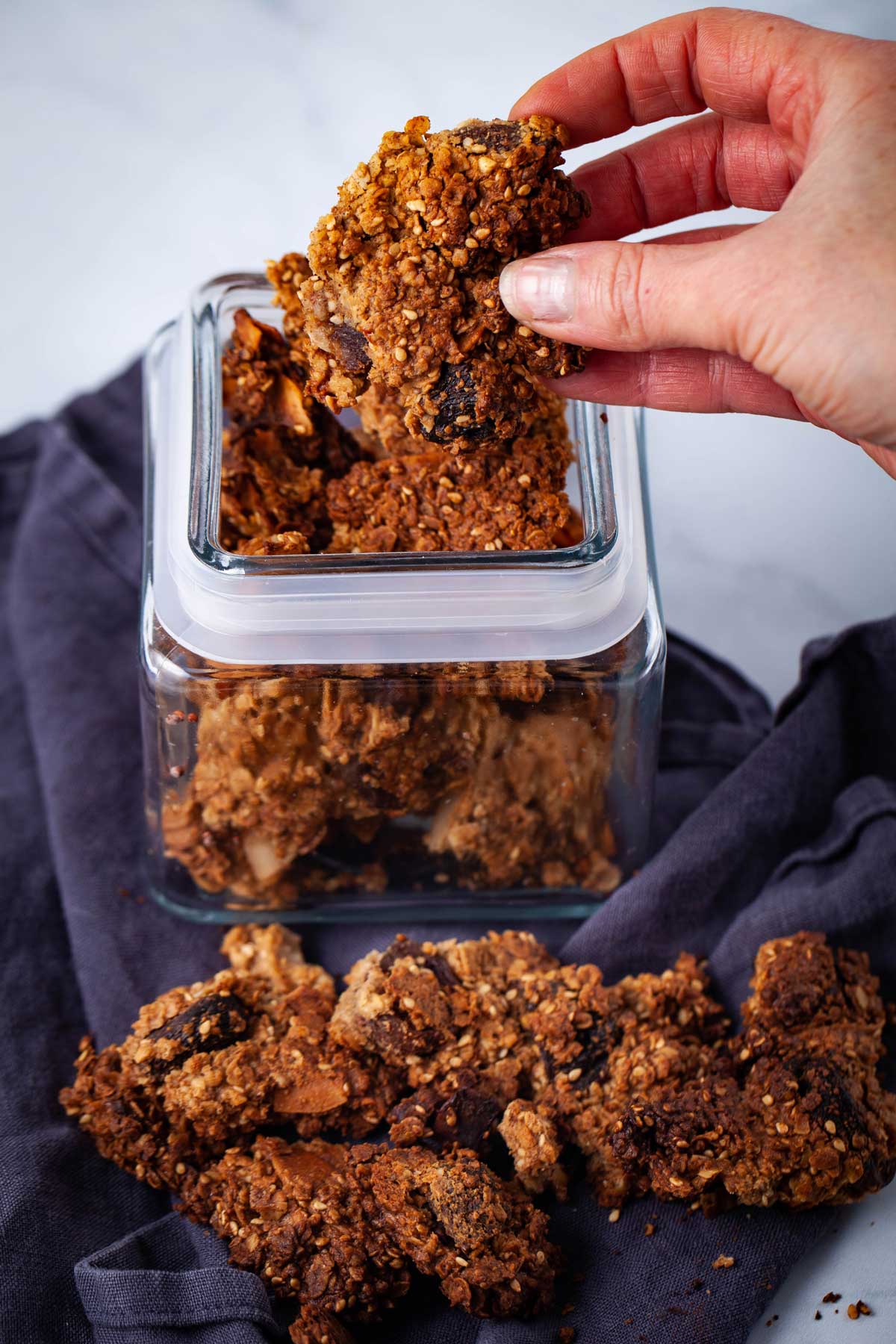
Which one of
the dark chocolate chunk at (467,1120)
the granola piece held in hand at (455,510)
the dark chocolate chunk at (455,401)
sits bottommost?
the dark chocolate chunk at (467,1120)

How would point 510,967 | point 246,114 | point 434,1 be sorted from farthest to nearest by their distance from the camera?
1. point 246,114
2. point 434,1
3. point 510,967

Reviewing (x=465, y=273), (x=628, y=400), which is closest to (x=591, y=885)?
(x=628, y=400)

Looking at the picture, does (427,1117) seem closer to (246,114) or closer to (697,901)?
(697,901)

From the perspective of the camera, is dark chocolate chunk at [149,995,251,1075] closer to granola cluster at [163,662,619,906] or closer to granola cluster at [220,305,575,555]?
granola cluster at [163,662,619,906]

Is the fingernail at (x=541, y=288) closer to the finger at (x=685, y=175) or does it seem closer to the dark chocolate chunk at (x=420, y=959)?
the finger at (x=685, y=175)

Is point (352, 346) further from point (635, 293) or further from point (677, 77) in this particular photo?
point (677, 77)

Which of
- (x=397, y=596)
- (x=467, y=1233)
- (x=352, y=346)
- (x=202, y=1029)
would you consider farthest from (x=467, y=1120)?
(x=352, y=346)

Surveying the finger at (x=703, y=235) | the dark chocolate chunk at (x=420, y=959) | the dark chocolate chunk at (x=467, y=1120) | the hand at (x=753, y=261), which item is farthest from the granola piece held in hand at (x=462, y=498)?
the dark chocolate chunk at (x=467, y=1120)
